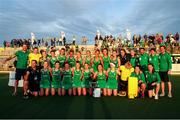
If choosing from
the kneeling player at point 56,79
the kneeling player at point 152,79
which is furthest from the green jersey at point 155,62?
the kneeling player at point 56,79

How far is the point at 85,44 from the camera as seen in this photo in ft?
124

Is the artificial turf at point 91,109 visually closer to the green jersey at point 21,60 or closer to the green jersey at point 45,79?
the green jersey at point 45,79

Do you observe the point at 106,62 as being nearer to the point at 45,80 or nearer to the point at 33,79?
the point at 45,80

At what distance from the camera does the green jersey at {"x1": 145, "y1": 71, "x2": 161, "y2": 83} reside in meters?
11.3

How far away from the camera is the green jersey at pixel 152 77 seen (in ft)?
37.0

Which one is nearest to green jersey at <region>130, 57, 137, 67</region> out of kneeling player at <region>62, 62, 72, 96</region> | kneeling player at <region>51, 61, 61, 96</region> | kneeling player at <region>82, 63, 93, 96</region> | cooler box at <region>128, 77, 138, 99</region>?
cooler box at <region>128, 77, 138, 99</region>

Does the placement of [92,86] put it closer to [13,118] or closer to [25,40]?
[13,118]

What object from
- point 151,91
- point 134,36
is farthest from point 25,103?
point 134,36

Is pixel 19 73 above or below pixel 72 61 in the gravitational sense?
below

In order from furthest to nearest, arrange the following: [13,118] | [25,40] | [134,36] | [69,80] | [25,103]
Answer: [25,40], [134,36], [69,80], [25,103], [13,118]

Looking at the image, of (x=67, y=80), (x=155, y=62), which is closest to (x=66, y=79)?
(x=67, y=80)

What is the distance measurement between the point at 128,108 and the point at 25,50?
5.33 meters

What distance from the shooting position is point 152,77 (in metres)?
11.4

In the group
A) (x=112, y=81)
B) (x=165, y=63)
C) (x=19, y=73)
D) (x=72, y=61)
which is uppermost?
(x=72, y=61)
